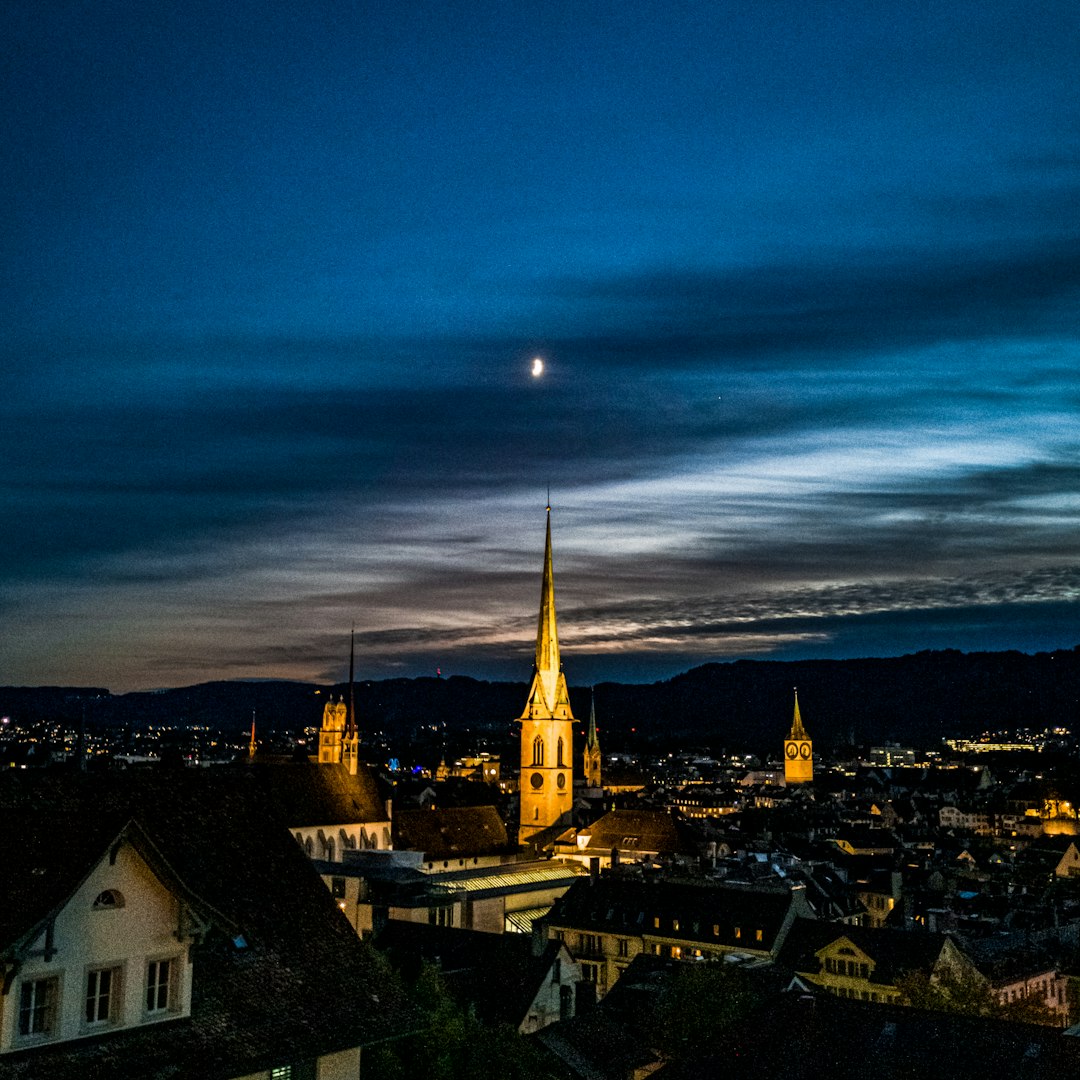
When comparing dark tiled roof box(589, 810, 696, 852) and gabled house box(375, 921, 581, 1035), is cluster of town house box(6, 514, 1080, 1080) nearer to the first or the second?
gabled house box(375, 921, 581, 1035)

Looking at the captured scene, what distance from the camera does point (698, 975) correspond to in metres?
50.2

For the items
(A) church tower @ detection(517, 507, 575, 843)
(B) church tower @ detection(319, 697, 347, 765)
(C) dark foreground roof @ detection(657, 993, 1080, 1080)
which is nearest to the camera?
(C) dark foreground roof @ detection(657, 993, 1080, 1080)

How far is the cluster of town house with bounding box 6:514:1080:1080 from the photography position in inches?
592

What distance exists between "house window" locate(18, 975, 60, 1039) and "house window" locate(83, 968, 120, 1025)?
42 cm

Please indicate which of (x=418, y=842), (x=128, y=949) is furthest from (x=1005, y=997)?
(x=128, y=949)

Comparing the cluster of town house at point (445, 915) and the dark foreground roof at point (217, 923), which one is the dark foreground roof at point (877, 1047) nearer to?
the cluster of town house at point (445, 915)

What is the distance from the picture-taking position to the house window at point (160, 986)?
608 inches

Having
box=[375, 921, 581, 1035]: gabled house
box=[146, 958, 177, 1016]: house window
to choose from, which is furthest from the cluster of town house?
box=[375, 921, 581, 1035]: gabled house

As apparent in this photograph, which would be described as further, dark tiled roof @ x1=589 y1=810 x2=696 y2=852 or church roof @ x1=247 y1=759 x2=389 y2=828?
dark tiled roof @ x1=589 y1=810 x2=696 y2=852

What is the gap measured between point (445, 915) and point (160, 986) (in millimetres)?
58437

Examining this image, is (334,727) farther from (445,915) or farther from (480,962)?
(480,962)

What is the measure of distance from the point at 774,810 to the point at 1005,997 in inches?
5171

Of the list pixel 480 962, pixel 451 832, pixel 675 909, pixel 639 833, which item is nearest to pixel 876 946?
pixel 675 909

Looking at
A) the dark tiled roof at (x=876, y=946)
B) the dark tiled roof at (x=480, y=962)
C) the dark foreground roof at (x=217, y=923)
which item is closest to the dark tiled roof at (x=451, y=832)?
the dark tiled roof at (x=876, y=946)
